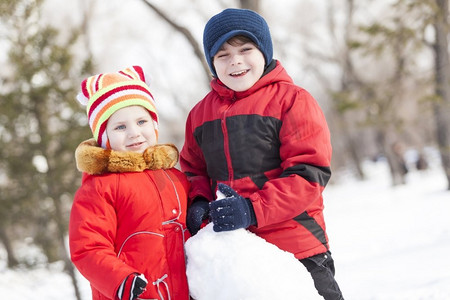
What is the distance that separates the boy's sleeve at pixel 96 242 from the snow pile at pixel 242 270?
29cm

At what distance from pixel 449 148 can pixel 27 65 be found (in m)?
9.10

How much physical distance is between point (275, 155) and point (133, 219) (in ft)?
2.39

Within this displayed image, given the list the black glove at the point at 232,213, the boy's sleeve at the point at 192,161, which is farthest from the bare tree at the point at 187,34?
the black glove at the point at 232,213

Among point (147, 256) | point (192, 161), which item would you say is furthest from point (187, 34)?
point (147, 256)

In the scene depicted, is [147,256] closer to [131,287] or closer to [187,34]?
[131,287]

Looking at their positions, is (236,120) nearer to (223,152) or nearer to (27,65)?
(223,152)

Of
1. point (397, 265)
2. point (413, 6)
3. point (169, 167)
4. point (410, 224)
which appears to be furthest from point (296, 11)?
point (169, 167)

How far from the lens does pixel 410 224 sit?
337 inches

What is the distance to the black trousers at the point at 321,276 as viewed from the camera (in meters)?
2.15

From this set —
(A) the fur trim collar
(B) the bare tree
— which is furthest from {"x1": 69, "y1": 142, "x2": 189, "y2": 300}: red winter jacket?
(B) the bare tree

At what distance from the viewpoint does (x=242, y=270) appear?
1825mm

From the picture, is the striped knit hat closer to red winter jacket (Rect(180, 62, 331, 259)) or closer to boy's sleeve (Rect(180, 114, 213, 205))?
boy's sleeve (Rect(180, 114, 213, 205))

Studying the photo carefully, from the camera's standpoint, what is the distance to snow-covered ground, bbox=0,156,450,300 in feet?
13.9

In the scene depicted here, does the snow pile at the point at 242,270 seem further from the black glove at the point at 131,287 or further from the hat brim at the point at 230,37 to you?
the hat brim at the point at 230,37
